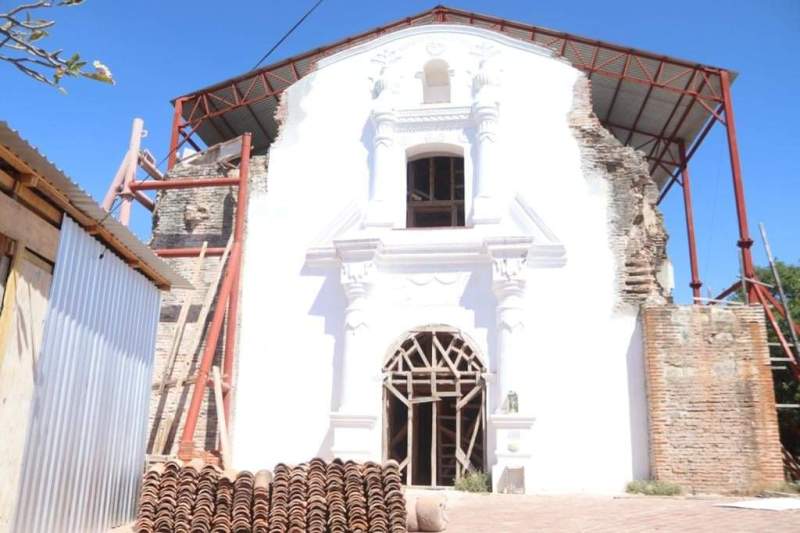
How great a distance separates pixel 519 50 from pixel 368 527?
32.4ft

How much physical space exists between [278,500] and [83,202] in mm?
3223

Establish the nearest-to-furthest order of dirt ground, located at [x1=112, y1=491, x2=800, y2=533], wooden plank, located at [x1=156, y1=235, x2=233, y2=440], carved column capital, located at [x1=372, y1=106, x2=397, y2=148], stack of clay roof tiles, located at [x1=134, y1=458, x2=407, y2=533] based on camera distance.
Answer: stack of clay roof tiles, located at [x1=134, y1=458, x2=407, y2=533] < dirt ground, located at [x1=112, y1=491, x2=800, y2=533] < wooden plank, located at [x1=156, y1=235, x2=233, y2=440] < carved column capital, located at [x1=372, y1=106, x2=397, y2=148]

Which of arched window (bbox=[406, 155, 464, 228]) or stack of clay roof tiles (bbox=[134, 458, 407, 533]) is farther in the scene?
arched window (bbox=[406, 155, 464, 228])

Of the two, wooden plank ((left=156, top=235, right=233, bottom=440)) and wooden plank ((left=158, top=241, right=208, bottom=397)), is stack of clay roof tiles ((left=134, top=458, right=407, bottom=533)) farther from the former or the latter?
wooden plank ((left=158, top=241, right=208, bottom=397))

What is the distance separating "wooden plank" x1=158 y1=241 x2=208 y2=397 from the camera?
11938mm

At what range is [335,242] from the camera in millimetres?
11891

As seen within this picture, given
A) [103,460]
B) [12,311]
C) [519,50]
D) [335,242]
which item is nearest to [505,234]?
[335,242]

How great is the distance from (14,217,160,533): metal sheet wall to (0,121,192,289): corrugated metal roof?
0.16 meters

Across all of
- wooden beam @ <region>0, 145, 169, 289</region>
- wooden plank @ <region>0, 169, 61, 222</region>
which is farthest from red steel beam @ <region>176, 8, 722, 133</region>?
wooden plank @ <region>0, 169, 61, 222</region>

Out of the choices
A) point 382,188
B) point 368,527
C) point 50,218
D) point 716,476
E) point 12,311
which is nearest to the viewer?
point 12,311

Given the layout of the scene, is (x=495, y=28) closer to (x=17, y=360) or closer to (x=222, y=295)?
(x=222, y=295)

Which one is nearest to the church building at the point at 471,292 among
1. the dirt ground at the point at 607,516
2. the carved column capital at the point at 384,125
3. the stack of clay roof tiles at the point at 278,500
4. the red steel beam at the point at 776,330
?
the carved column capital at the point at 384,125

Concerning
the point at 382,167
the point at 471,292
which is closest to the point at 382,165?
the point at 382,167

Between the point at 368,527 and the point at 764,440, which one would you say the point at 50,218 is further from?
the point at 764,440
